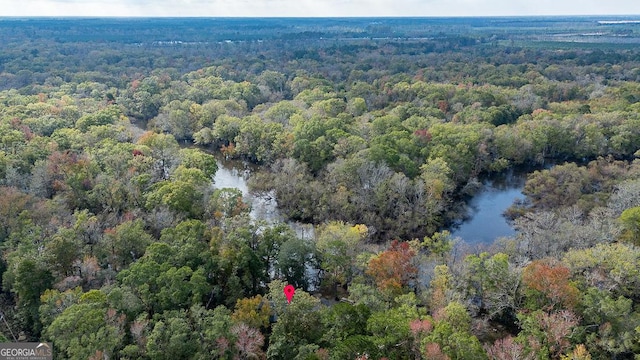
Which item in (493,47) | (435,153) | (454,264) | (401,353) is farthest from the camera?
(493,47)

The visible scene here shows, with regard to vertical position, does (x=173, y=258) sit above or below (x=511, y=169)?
above

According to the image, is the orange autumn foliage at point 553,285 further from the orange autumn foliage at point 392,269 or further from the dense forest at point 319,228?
the orange autumn foliage at point 392,269

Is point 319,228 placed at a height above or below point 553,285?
below

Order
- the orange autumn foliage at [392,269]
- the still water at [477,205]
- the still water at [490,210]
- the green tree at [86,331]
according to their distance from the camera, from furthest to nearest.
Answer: the still water at [490,210] < the still water at [477,205] < the orange autumn foliage at [392,269] < the green tree at [86,331]

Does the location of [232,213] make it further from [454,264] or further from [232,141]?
[232,141]

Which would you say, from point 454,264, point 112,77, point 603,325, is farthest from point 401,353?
point 112,77

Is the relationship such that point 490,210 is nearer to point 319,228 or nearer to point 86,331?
point 319,228

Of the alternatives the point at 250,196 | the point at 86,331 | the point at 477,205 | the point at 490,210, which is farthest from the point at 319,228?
the point at 490,210

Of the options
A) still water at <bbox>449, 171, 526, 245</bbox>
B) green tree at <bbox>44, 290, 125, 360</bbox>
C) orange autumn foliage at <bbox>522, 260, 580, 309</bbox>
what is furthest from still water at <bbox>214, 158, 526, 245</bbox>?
green tree at <bbox>44, 290, 125, 360</bbox>

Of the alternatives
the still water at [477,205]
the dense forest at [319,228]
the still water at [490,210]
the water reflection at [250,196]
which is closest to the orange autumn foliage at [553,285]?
the dense forest at [319,228]
